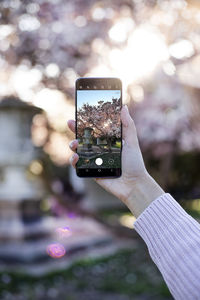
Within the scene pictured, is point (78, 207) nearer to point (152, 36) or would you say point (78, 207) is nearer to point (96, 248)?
point (96, 248)

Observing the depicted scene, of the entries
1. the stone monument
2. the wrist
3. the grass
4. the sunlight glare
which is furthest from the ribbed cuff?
the stone monument

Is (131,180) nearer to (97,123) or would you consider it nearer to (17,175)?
(97,123)

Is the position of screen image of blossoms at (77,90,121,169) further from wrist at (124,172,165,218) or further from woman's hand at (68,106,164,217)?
wrist at (124,172,165,218)

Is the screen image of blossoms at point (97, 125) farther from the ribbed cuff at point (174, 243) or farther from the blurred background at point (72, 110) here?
the blurred background at point (72, 110)

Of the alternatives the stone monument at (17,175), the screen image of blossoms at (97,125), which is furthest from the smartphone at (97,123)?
the stone monument at (17,175)

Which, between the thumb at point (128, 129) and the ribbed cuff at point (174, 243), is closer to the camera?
the ribbed cuff at point (174, 243)

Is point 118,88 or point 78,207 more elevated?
point 118,88

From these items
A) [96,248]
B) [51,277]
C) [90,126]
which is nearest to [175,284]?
[90,126]

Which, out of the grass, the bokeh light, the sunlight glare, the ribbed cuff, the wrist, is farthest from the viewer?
the bokeh light
